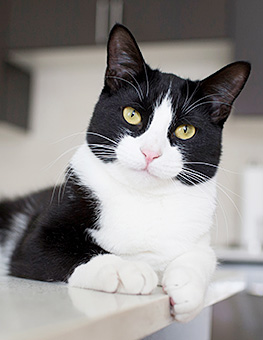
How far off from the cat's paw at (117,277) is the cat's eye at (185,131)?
12.4 inches

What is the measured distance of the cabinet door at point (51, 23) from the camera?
2670 millimetres

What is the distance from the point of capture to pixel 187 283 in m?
0.70

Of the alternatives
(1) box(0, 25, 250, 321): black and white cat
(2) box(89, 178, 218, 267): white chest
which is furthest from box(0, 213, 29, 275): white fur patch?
(2) box(89, 178, 218, 267): white chest

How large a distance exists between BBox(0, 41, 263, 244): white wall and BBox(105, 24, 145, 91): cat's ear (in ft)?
5.67

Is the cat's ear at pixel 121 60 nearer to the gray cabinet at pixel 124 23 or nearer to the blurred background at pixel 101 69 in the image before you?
the blurred background at pixel 101 69

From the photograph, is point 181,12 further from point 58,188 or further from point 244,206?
point 58,188

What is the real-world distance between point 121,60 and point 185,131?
0.21m

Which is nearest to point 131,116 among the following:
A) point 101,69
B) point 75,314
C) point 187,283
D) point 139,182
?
point 139,182

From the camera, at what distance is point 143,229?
87cm

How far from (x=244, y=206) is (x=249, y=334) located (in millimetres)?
745

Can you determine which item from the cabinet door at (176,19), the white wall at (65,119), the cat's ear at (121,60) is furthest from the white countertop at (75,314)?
the white wall at (65,119)

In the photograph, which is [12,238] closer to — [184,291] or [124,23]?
[184,291]

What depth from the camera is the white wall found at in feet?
8.94

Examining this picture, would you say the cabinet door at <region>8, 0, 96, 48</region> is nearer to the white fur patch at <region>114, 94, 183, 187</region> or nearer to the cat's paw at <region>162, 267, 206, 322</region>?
the white fur patch at <region>114, 94, 183, 187</region>
